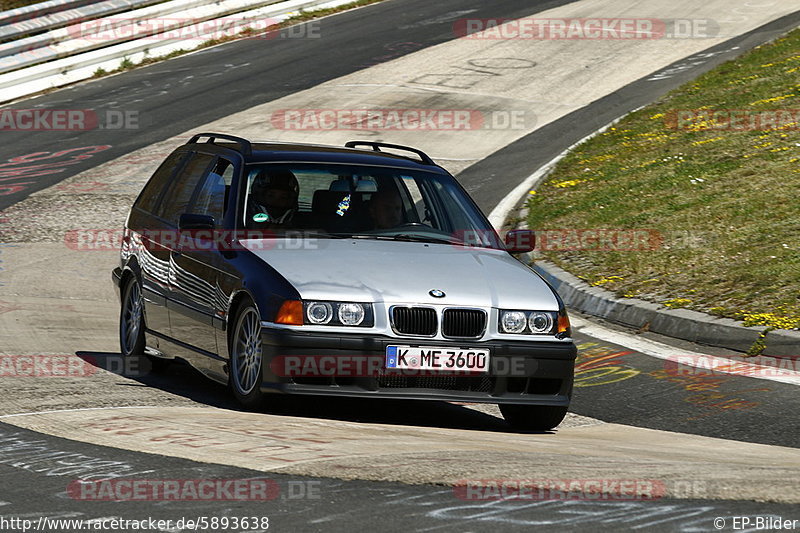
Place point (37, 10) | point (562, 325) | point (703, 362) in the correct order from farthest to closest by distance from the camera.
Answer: point (37, 10) < point (703, 362) < point (562, 325)

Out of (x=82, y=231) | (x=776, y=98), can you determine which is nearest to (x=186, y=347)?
(x=82, y=231)

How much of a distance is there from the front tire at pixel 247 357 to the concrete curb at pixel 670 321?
400cm

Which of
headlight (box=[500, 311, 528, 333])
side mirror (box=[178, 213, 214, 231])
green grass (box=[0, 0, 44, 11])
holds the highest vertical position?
green grass (box=[0, 0, 44, 11])

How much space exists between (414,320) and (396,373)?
30 cm

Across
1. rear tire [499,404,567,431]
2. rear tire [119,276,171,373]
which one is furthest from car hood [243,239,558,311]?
rear tire [119,276,171,373]

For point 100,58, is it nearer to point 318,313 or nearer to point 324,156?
point 324,156

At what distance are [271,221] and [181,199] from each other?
113cm

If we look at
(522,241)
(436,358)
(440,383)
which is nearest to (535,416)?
(440,383)

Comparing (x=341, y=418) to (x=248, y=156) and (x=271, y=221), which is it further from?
(x=248, y=156)

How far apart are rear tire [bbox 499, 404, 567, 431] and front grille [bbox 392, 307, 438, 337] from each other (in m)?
0.87

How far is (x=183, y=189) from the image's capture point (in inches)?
358

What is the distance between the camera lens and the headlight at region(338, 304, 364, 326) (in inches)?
279

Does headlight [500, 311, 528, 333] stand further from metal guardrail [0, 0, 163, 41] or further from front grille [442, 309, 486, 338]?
metal guardrail [0, 0, 163, 41]

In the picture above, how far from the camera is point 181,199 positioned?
9.05m
